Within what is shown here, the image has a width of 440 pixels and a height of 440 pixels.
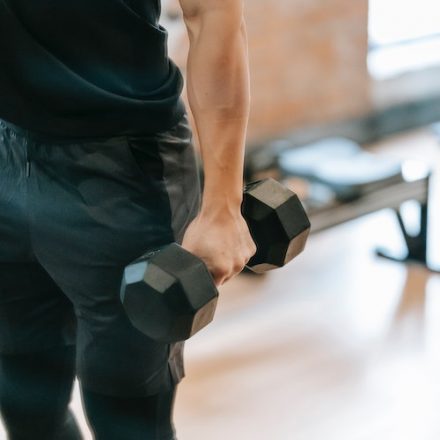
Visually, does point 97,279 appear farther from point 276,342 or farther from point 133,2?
point 276,342

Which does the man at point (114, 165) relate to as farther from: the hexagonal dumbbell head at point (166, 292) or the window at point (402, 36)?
the window at point (402, 36)

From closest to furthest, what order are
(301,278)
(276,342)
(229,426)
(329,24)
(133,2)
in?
(133,2), (229,426), (276,342), (301,278), (329,24)

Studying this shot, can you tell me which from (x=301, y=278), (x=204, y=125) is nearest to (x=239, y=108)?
(x=204, y=125)

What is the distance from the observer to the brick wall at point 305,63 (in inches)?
134

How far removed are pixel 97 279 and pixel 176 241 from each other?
11 cm

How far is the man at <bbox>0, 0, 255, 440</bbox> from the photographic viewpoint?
36.0 inches

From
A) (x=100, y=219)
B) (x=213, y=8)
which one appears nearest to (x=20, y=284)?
(x=100, y=219)

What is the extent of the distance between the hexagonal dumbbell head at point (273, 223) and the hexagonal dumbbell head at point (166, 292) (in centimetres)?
16

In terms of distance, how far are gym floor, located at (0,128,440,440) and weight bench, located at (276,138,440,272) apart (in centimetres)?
14

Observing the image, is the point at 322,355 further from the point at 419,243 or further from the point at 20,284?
the point at 20,284

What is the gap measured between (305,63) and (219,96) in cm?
273

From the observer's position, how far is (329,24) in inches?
142

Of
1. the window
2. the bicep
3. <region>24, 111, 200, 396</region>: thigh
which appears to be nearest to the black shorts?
<region>24, 111, 200, 396</region>: thigh

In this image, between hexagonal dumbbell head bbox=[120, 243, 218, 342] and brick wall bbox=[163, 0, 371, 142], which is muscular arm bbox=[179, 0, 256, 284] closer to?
hexagonal dumbbell head bbox=[120, 243, 218, 342]
